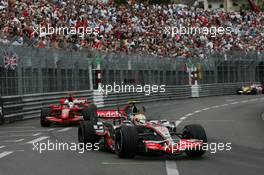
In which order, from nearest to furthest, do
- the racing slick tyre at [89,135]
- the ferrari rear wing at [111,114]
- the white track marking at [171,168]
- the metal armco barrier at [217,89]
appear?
the white track marking at [171,168] < the racing slick tyre at [89,135] < the ferrari rear wing at [111,114] < the metal armco barrier at [217,89]

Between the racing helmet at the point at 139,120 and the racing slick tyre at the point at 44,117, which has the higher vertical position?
the racing helmet at the point at 139,120

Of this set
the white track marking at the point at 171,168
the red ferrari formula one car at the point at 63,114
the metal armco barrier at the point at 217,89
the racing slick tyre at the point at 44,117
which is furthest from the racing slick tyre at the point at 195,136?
the metal armco barrier at the point at 217,89

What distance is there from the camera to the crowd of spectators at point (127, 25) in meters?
28.2

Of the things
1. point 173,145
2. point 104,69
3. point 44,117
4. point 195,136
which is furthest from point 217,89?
point 173,145

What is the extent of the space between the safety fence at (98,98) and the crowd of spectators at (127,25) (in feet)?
6.84

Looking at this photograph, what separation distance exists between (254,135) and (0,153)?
6280 mm

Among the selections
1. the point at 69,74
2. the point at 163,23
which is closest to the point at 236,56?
the point at 163,23

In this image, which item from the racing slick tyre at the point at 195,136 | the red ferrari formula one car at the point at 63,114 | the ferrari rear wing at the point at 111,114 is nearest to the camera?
the racing slick tyre at the point at 195,136

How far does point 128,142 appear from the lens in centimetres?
1068

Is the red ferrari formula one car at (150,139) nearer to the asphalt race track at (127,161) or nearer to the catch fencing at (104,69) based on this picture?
the asphalt race track at (127,161)

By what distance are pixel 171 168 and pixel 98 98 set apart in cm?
2300

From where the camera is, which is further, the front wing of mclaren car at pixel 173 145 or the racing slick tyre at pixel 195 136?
the racing slick tyre at pixel 195 136

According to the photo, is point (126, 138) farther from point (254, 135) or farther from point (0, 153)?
point (254, 135)

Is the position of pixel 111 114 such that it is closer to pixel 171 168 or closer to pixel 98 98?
pixel 171 168
